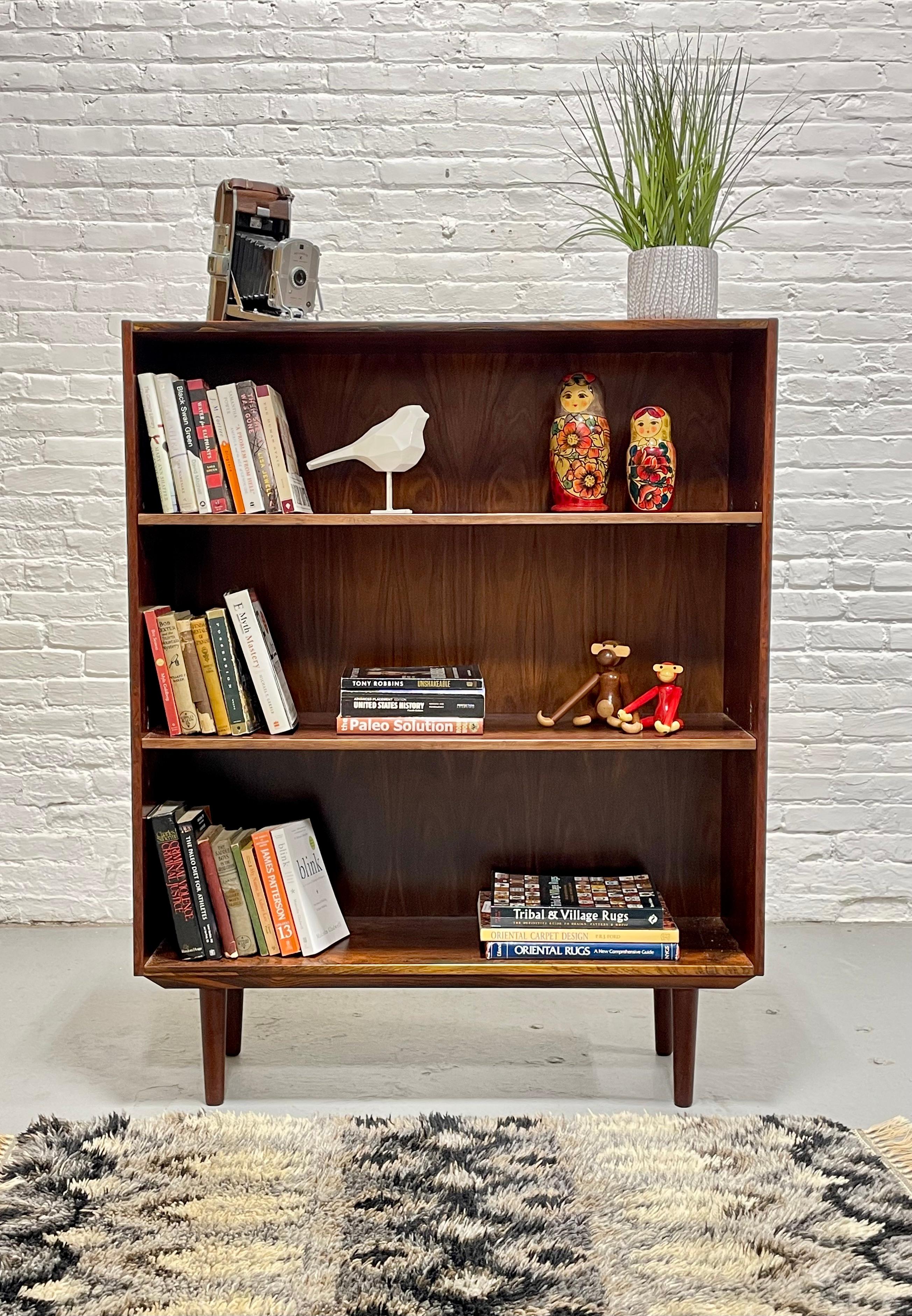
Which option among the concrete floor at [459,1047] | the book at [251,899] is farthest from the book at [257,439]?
the concrete floor at [459,1047]

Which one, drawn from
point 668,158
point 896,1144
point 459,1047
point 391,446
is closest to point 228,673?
point 391,446

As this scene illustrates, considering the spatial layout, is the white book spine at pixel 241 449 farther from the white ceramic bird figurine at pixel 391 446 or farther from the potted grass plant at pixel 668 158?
the potted grass plant at pixel 668 158

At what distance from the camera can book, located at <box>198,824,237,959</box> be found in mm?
1941

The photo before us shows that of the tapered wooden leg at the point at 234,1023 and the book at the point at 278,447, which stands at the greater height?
the book at the point at 278,447

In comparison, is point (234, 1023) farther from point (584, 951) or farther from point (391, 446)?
point (391, 446)

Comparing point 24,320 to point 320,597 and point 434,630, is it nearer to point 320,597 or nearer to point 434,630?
point 320,597

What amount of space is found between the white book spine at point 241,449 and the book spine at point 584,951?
2.79 feet

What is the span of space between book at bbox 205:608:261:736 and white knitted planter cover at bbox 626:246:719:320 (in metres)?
0.87

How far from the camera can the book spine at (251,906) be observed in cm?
195

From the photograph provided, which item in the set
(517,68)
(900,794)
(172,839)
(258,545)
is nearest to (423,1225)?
(172,839)

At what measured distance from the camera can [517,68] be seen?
269 centimetres

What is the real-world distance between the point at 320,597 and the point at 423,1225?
1.11 m

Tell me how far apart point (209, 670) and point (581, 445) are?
2.46 ft

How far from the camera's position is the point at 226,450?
75.4 inches
